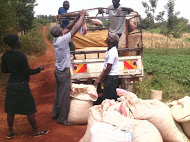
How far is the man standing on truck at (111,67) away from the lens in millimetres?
3498

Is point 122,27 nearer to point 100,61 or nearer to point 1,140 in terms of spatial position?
point 100,61

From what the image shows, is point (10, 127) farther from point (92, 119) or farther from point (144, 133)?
point (144, 133)

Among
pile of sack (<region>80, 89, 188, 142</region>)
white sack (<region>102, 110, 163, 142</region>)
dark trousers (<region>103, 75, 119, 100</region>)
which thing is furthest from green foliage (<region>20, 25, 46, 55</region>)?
white sack (<region>102, 110, 163, 142</region>)

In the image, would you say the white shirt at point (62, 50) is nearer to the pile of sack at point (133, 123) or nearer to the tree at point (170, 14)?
the pile of sack at point (133, 123)

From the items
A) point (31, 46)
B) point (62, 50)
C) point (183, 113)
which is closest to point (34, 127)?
point (62, 50)

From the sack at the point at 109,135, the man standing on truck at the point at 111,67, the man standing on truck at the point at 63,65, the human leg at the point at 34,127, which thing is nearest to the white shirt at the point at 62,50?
the man standing on truck at the point at 63,65

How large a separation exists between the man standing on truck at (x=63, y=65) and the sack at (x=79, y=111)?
0.30 ft

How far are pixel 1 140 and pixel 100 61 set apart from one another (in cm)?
227

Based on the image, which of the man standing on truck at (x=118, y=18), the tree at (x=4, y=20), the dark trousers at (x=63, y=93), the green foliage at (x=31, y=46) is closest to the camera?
the dark trousers at (x=63, y=93)

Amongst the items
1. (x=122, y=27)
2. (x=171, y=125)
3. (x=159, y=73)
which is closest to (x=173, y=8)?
(x=159, y=73)

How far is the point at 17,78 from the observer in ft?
10.9

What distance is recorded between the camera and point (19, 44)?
3334 millimetres

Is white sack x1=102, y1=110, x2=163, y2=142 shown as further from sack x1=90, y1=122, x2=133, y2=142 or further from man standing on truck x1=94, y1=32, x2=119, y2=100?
man standing on truck x1=94, y1=32, x2=119, y2=100

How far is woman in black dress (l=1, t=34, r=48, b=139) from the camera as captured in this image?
3.24 metres
